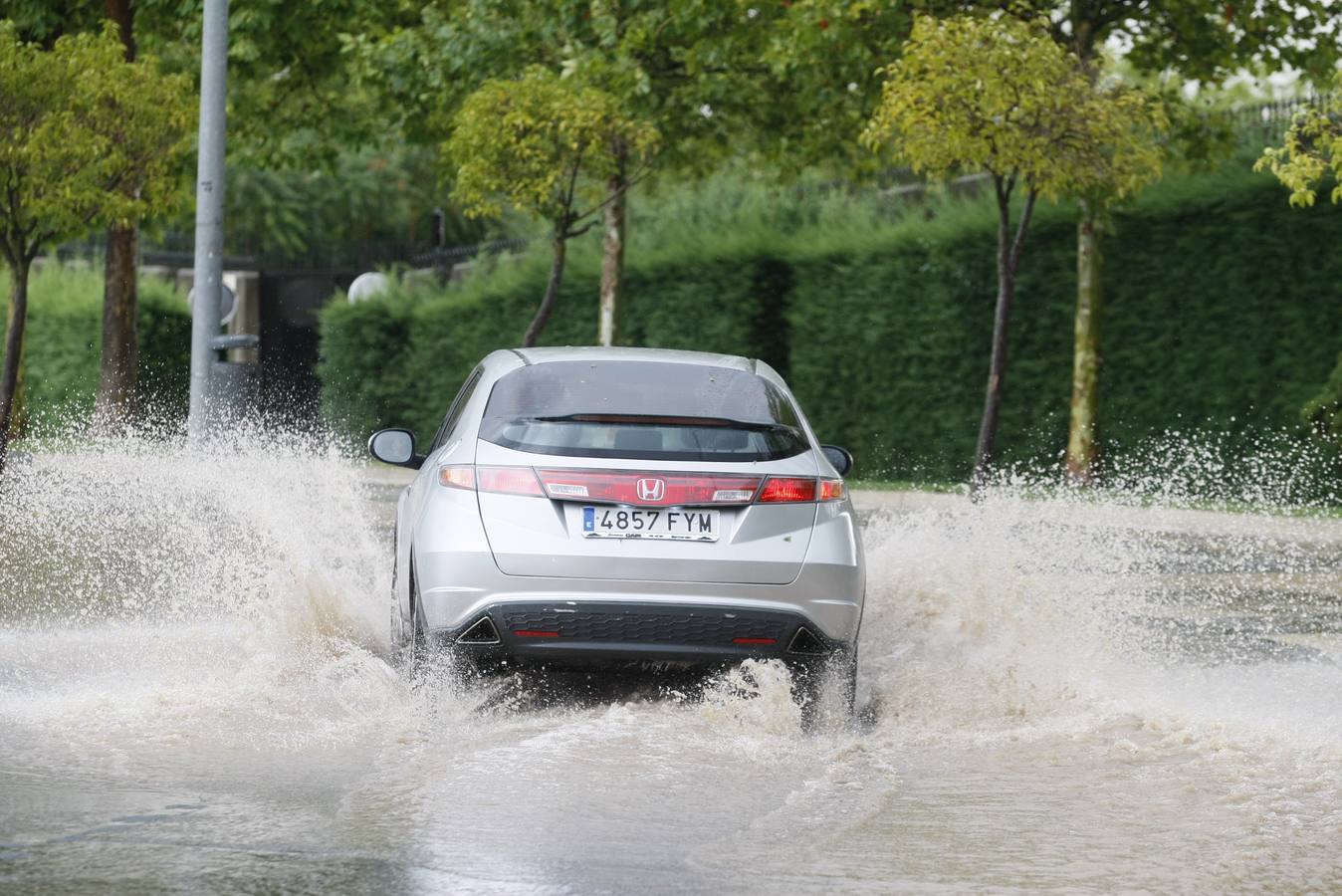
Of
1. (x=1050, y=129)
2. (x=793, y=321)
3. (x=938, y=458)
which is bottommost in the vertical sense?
(x=938, y=458)

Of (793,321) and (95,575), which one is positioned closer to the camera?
(95,575)

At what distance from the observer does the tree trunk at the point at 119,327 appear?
24.9 metres

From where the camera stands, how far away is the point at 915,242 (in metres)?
23.5

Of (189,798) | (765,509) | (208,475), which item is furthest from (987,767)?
(208,475)

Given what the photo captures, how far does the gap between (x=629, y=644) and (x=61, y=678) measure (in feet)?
8.47

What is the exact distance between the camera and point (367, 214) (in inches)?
2463

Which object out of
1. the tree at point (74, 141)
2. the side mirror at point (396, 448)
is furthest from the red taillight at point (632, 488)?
the tree at point (74, 141)

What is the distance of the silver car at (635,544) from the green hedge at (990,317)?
530 inches

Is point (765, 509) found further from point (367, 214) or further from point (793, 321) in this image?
point (367, 214)

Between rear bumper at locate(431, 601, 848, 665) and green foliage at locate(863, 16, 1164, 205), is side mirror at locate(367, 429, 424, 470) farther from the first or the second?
green foliage at locate(863, 16, 1164, 205)

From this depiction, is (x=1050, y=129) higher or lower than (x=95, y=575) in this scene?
higher

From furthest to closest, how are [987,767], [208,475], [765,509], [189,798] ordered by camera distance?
[208,475] < [765,509] < [987,767] < [189,798]

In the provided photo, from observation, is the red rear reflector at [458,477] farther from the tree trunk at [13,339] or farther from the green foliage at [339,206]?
the green foliage at [339,206]

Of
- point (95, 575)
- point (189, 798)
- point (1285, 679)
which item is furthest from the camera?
point (95, 575)
